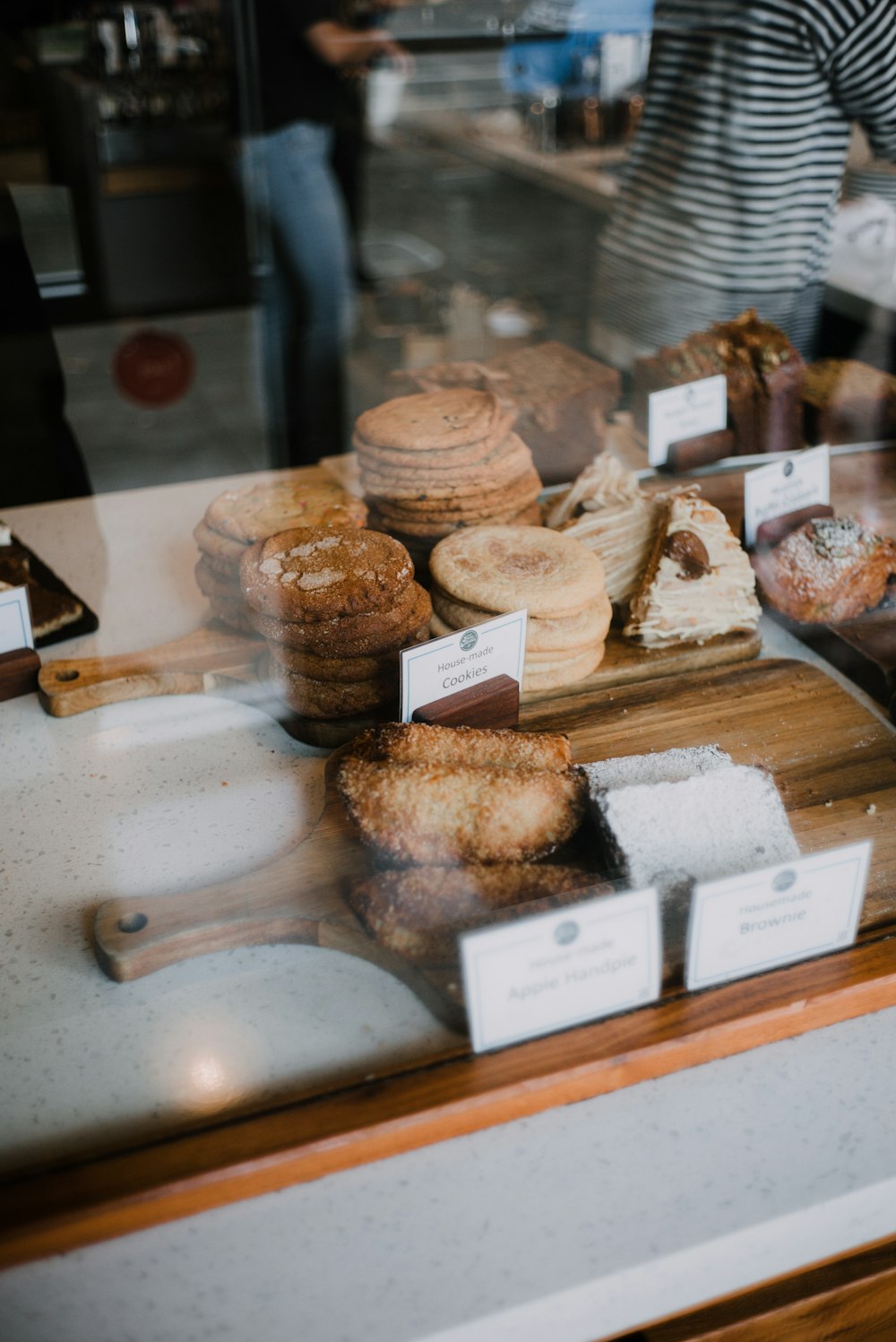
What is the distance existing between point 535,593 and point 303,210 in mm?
2916

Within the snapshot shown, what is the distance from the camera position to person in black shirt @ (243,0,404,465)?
3479 mm

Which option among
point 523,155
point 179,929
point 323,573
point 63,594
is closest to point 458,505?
point 323,573

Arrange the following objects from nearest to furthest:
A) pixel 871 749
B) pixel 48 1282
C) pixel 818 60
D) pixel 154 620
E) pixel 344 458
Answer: pixel 48 1282 → pixel 871 749 → pixel 154 620 → pixel 344 458 → pixel 818 60

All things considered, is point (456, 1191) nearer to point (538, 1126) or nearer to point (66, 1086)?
point (538, 1126)

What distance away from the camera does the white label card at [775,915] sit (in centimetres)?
94

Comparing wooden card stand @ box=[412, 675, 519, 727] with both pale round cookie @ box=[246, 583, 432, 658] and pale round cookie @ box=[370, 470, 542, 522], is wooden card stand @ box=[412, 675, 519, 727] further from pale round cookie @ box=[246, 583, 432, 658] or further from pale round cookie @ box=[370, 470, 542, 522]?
pale round cookie @ box=[370, 470, 542, 522]

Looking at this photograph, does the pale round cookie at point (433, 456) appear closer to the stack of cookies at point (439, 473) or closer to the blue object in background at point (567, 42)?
the stack of cookies at point (439, 473)

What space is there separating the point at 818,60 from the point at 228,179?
239 cm

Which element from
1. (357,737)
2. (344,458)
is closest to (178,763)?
(357,737)

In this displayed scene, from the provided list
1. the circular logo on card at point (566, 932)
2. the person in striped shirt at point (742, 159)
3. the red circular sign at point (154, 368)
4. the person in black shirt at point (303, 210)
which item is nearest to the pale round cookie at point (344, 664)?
the circular logo on card at point (566, 932)

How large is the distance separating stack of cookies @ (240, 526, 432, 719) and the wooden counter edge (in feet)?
1.56

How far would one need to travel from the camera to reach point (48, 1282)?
817 millimetres

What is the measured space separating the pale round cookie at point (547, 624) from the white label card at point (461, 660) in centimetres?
4

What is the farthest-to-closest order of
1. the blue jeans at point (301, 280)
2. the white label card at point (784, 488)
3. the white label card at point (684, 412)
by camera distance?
the blue jeans at point (301, 280) → the white label card at point (684, 412) → the white label card at point (784, 488)
